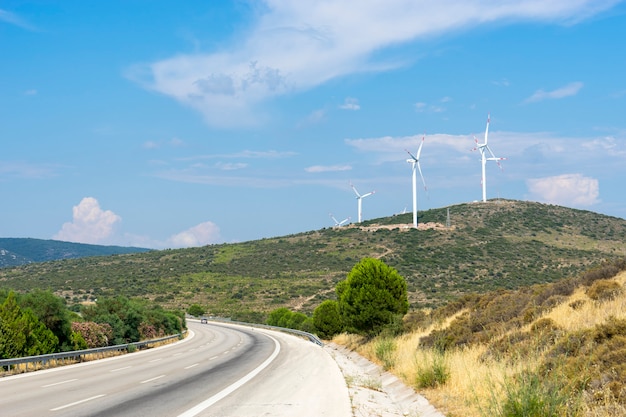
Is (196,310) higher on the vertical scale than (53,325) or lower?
lower

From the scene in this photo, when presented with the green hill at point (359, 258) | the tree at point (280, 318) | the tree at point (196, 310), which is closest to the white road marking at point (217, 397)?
the green hill at point (359, 258)

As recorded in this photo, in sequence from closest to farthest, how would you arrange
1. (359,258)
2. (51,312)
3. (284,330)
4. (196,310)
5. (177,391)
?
1. (177,391)
2. (51,312)
3. (284,330)
4. (196,310)
5. (359,258)

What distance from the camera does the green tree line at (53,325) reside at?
80.2 ft

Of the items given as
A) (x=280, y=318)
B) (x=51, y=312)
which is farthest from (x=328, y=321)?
(x=51, y=312)

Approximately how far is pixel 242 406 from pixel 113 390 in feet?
15.6

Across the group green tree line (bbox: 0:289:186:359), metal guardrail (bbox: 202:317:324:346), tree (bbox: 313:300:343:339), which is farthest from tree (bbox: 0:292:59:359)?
tree (bbox: 313:300:343:339)

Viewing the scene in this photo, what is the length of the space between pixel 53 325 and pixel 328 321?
28244mm

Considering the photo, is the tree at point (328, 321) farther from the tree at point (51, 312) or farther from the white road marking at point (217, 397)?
the white road marking at point (217, 397)

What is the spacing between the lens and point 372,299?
33156 mm

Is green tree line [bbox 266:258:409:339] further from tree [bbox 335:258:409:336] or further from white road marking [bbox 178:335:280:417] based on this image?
white road marking [bbox 178:335:280:417]

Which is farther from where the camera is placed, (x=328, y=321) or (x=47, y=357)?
(x=328, y=321)

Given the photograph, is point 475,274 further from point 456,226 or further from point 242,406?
point 242,406

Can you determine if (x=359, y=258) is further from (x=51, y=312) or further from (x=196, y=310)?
(x=51, y=312)

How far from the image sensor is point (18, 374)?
21.4m
